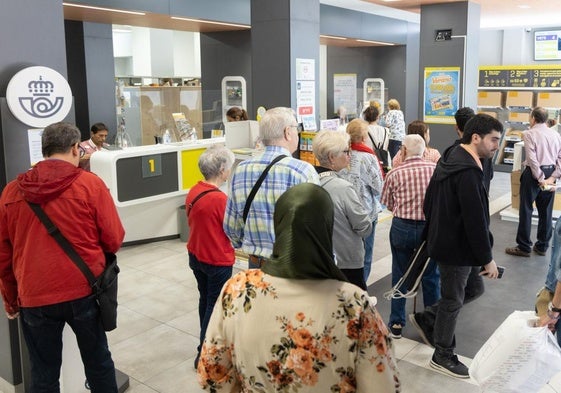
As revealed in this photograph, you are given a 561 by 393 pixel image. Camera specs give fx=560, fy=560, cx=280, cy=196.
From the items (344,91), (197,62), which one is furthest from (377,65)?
(197,62)

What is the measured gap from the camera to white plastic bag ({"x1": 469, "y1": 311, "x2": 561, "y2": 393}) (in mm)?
2516

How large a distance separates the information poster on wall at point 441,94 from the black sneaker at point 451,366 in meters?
6.84

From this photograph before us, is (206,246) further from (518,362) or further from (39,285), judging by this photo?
(518,362)

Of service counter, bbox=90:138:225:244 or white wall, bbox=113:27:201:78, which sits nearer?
service counter, bbox=90:138:225:244

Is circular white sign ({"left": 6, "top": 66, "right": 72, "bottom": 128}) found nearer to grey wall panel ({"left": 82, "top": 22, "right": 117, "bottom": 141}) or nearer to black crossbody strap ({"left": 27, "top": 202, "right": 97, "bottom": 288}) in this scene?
black crossbody strap ({"left": 27, "top": 202, "right": 97, "bottom": 288})

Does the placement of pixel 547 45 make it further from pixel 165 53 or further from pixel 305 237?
pixel 305 237

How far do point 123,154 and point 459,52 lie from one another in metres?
6.28

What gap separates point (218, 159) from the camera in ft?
10.7

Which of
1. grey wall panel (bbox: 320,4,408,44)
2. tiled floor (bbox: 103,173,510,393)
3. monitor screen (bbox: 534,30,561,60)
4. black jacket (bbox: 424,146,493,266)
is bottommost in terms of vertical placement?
tiled floor (bbox: 103,173,510,393)

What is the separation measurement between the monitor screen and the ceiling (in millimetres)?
256

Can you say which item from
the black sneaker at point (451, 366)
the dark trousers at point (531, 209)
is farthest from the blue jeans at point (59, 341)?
the dark trousers at point (531, 209)

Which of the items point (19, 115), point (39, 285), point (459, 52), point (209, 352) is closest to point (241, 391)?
point (209, 352)

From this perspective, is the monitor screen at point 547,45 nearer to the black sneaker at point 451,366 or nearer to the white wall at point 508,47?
the white wall at point 508,47

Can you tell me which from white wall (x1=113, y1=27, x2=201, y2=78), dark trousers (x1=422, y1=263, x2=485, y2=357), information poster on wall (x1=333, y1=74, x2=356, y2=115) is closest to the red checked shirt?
dark trousers (x1=422, y1=263, x2=485, y2=357)
